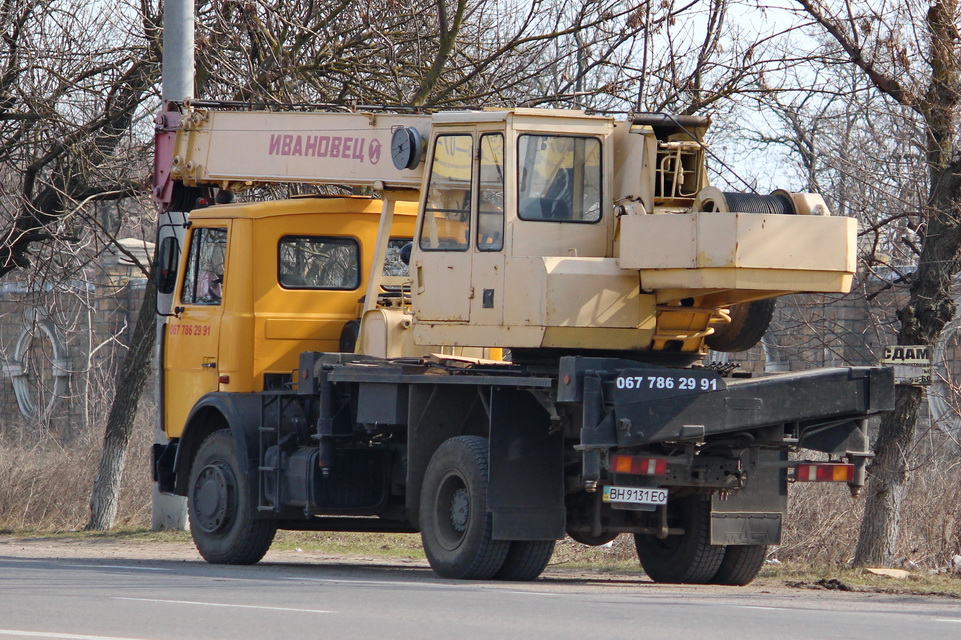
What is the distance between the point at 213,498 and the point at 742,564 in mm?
4495

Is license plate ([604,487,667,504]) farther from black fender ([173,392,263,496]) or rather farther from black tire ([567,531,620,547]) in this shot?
black fender ([173,392,263,496])

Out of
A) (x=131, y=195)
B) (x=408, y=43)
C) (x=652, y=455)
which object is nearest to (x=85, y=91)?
(x=131, y=195)

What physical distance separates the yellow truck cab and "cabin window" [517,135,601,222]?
2.40 meters

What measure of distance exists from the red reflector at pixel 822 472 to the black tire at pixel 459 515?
84.1 inches

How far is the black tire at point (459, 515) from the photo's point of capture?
1045 cm

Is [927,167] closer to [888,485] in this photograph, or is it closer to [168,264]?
[888,485]

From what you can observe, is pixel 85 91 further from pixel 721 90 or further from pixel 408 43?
pixel 721 90

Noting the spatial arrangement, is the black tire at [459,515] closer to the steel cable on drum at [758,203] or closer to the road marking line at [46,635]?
the steel cable on drum at [758,203]

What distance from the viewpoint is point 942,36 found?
40.2 ft

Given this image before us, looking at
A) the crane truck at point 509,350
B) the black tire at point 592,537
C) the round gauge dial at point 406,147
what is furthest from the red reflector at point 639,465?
the round gauge dial at point 406,147

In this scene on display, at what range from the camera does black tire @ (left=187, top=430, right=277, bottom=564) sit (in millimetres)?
12375

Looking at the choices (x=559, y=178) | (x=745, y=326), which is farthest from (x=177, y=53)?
(x=745, y=326)

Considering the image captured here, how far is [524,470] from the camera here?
10445mm

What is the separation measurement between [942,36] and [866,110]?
4.11 feet
